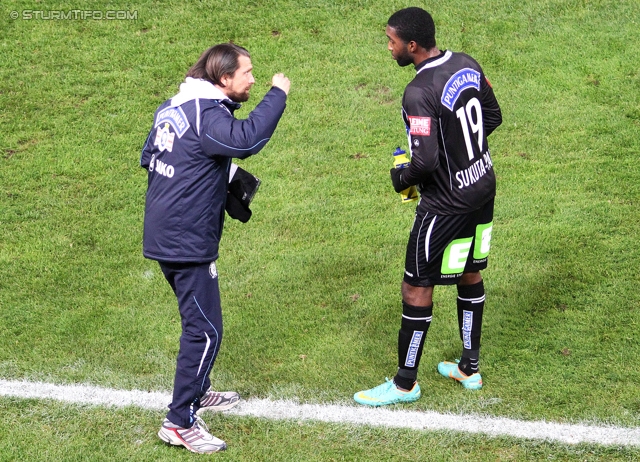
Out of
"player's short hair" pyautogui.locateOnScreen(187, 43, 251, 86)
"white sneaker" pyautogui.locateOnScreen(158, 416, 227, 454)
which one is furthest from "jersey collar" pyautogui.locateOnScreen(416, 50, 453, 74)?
"white sneaker" pyautogui.locateOnScreen(158, 416, 227, 454)

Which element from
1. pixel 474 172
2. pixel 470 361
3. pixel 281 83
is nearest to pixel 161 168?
pixel 281 83

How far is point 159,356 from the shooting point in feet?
19.1

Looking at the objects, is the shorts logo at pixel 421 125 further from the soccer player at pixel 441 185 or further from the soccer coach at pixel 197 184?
the soccer coach at pixel 197 184

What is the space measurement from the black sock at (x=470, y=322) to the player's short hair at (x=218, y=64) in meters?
2.14

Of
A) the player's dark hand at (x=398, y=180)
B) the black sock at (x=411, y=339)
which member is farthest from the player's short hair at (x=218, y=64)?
the black sock at (x=411, y=339)

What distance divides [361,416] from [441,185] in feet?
5.17

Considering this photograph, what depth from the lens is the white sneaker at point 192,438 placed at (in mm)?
4824

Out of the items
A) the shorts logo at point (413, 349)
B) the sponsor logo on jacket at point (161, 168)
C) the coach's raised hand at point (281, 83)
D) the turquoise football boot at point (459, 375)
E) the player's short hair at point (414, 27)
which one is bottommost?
the turquoise football boot at point (459, 375)

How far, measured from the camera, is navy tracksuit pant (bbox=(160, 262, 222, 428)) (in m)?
4.69

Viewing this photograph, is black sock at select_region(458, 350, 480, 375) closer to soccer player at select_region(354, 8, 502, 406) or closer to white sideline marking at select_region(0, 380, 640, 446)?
soccer player at select_region(354, 8, 502, 406)

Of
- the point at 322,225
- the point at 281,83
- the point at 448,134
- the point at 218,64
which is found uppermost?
the point at 218,64

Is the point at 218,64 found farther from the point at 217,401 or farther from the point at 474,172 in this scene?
the point at 217,401

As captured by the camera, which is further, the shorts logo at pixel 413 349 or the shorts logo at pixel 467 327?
the shorts logo at pixel 467 327

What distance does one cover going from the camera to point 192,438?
4844mm
